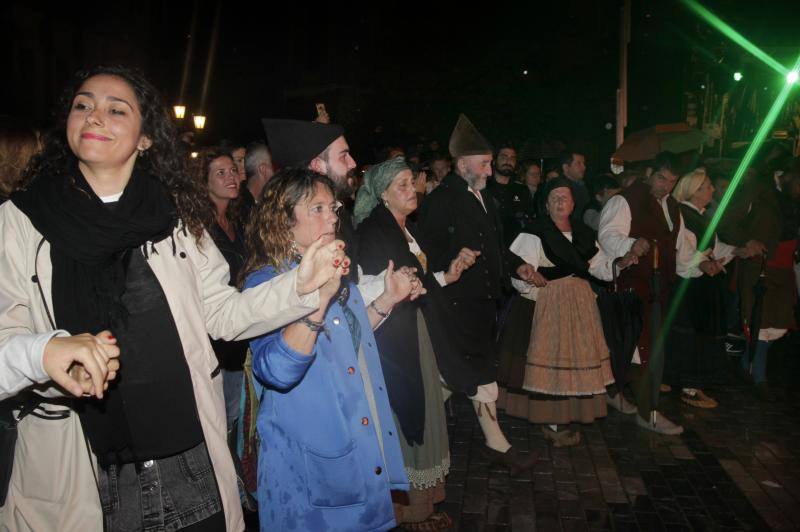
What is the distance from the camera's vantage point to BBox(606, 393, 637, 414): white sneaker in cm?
642

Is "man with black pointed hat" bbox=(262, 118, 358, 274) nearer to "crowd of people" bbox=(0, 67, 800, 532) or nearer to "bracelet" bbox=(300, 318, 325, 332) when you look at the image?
"crowd of people" bbox=(0, 67, 800, 532)

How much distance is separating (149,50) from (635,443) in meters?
22.8

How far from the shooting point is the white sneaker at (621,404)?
253 inches

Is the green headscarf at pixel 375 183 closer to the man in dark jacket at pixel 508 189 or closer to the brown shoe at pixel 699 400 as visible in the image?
the brown shoe at pixel 699 400

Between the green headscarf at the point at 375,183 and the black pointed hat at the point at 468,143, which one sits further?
the black pointed hat at the point at 468,143

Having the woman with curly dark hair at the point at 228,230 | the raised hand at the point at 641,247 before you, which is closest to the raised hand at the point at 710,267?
the raised hand at the point at 641,247

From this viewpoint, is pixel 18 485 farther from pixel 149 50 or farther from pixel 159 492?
pixel 149 50

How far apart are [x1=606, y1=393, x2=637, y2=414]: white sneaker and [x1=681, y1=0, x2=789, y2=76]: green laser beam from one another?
872 cm

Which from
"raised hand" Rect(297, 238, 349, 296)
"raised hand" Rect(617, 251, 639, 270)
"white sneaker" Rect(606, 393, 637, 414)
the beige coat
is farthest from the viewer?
"white sneaker" Rect(606, 393, 637, 414)

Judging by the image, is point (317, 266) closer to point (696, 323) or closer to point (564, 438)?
point (564, 438)

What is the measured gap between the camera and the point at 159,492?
7.35 ft

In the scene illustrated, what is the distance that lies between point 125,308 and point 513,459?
3742 millimetres

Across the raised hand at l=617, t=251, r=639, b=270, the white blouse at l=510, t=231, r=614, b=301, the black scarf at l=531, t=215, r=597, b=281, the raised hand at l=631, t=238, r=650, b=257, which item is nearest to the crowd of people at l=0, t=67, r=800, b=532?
the white blouse at l=510, t=231, r=614, b=301

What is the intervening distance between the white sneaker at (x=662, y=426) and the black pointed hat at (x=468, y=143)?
2.92 meters
